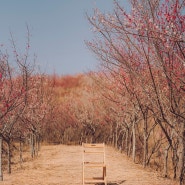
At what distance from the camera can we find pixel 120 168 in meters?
14.8

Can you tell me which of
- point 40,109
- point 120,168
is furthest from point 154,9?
Result: point 40,109

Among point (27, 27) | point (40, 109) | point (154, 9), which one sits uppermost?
point (27, 27)

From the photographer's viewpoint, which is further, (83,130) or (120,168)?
(83,130)

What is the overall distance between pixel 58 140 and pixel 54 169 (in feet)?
82.7

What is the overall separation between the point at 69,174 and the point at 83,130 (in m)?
25.6

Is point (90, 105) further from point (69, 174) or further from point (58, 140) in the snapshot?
point (69, 174)

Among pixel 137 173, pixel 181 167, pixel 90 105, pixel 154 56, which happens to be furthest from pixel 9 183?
pixel 90 105

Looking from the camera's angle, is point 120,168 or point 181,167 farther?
point 120,168

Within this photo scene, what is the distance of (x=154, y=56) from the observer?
8.49 metres

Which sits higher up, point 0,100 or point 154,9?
point 154,9

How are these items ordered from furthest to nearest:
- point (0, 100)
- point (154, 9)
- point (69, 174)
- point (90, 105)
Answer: point (90, 105) < point (0, 100) < point (69, 174) < point (154, 9)

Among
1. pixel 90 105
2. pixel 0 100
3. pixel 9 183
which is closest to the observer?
pixel 9 183

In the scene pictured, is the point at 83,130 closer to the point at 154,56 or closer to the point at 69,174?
the point at 69,174

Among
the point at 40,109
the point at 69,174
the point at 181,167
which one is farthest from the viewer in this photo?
the point at 40,109
